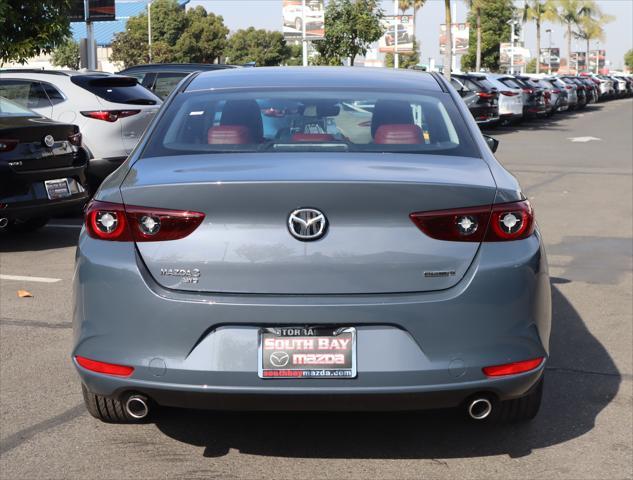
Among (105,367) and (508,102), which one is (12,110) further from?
(508,102)

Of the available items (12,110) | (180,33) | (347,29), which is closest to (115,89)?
(12,110)

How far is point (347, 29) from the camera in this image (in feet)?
129

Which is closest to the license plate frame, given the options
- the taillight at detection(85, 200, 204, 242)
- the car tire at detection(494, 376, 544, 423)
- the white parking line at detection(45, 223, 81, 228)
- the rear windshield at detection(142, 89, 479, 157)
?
the white parking line at detection(45, 223, 81, 228)

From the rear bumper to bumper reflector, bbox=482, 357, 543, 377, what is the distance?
0.07 feet

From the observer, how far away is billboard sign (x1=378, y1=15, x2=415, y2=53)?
45000 millimetres

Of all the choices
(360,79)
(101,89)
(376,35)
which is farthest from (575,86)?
(360,79)

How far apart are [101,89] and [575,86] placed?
130 ft

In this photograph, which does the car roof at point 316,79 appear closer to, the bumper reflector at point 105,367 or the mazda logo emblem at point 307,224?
the mazda logo emblem at point 307,224

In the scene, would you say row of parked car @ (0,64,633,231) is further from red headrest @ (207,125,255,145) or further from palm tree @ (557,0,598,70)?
palm tree @ (557,0,598,70)

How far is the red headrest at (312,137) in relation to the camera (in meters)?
4.45

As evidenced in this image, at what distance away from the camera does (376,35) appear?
40219mm

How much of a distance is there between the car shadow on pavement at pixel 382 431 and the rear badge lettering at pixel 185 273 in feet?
3.17

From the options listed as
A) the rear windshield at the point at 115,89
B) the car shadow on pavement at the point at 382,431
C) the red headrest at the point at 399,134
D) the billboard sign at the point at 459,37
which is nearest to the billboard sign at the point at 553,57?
the billboard sign at the point at 459,37

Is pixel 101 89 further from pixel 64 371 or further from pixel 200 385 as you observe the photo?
pixel 200 385
